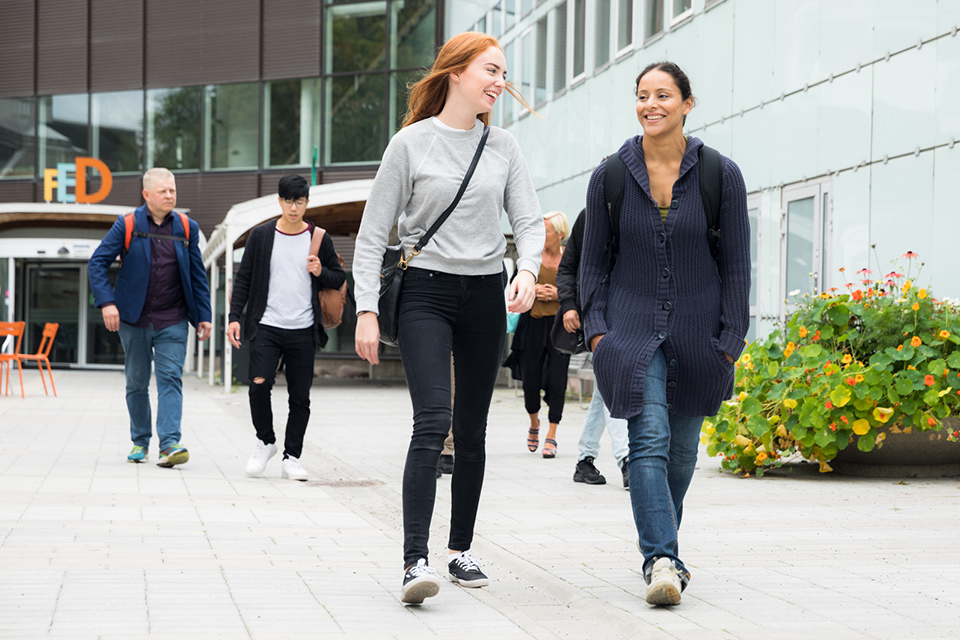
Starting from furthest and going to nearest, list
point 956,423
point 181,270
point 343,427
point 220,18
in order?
point 220,18 → point 343,427 → point 181,270 → point 956,423

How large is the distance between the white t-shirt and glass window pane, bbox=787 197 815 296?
655cm

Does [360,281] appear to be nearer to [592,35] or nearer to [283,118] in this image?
[592,35]

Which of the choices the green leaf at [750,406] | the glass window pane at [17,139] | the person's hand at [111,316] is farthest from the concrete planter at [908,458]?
the glass window pane at [17,139]

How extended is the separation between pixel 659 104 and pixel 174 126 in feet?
87.9

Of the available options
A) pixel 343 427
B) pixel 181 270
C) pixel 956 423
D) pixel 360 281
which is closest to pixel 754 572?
pixel 360 281

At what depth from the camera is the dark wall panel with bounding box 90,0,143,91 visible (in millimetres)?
29484

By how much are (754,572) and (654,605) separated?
2.76 ft

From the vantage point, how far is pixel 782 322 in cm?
1301

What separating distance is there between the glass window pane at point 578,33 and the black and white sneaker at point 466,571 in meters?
16.3

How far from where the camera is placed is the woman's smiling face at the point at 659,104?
4.30 m

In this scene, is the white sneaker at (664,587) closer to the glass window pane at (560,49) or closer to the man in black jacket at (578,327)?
the man in black jacket at (578,327)

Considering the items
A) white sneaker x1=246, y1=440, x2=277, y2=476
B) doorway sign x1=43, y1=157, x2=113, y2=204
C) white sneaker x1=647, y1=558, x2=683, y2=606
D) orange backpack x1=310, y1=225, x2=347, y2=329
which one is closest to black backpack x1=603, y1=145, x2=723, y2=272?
white sneaker x1=647, y1=558, x2=683, y2=606

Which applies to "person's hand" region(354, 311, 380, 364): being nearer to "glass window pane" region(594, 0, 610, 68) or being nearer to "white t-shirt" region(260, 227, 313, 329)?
"white t-shirt" region(260, 227, 313, 329)

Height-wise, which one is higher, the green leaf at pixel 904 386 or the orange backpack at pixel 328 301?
the orange backpack at pixel 328 301
